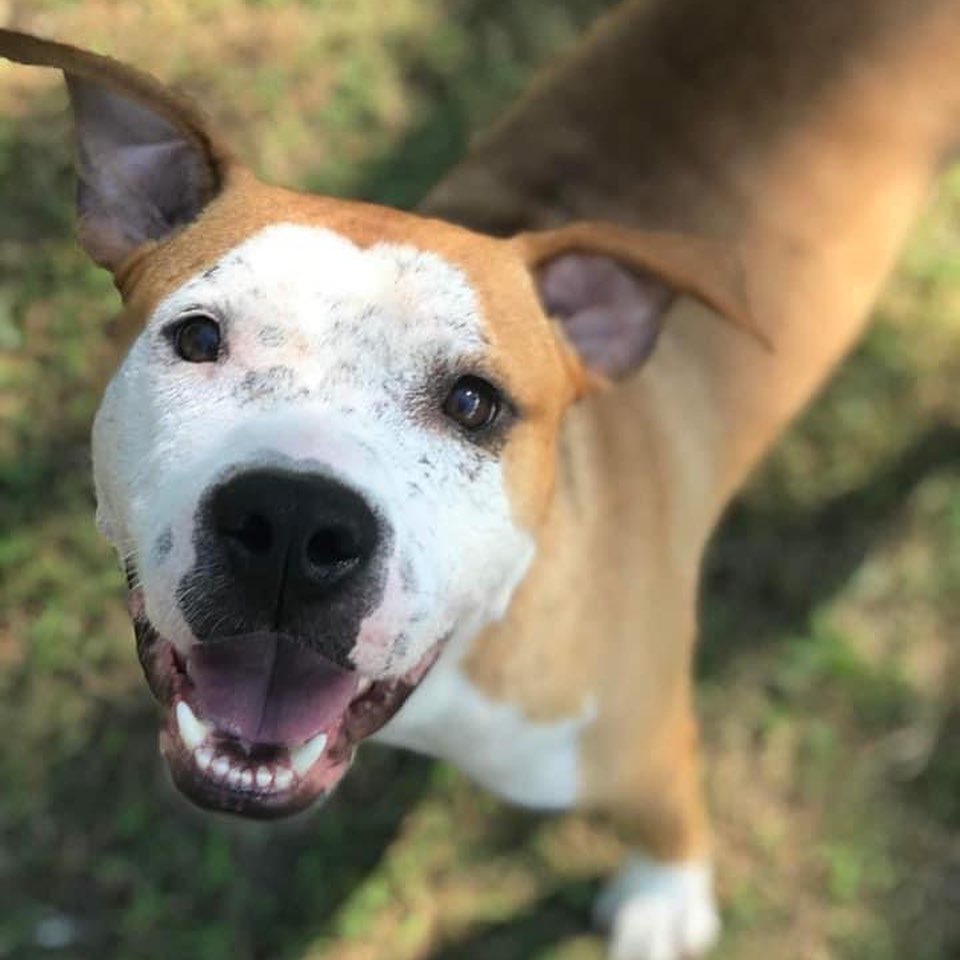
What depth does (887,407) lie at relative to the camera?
14.5 ft

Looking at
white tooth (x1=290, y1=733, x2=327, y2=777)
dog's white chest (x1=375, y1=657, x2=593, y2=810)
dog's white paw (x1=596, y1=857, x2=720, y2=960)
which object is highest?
white tooth (x1=290, y1=733, x2=327, y2=777)

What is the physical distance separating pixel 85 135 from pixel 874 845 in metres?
2.87

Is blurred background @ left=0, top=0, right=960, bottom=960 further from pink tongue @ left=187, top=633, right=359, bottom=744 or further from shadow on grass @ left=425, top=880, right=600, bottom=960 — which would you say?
pink tongue @ left=187, top=633, right=359, bottom=744

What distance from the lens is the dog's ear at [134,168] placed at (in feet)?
8.11

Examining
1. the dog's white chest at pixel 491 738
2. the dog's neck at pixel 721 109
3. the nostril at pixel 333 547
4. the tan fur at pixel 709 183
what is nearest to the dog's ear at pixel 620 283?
the tan fur at pixel 709 183

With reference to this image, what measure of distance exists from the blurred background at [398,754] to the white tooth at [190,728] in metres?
1.58

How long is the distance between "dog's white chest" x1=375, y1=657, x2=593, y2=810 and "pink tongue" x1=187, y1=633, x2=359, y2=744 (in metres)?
0.34

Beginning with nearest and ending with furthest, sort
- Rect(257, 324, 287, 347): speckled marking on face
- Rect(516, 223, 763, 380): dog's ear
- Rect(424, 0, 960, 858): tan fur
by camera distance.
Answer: Rect(257, 324, 287, 347): speckled marking on face
Rect(516, 223, 763, 380): dog's ear
Rect(424, 0, 960, 858): tan fur

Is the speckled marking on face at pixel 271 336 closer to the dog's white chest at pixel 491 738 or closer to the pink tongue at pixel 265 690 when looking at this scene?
the pink tongue at pixel 265 690

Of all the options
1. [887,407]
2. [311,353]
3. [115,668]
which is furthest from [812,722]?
[311,353]

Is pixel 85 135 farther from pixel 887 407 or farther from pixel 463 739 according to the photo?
pixel 887 407

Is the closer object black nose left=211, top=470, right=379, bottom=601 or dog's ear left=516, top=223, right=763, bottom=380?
black nose left=211, top=470, right=379, bottom=601

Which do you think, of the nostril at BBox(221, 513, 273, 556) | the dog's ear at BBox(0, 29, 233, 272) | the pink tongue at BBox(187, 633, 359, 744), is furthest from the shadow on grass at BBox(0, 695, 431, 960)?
the nostril at BBox(221, 513, 273, 556)

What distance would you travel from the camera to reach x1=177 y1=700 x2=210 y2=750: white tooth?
2.24 m
